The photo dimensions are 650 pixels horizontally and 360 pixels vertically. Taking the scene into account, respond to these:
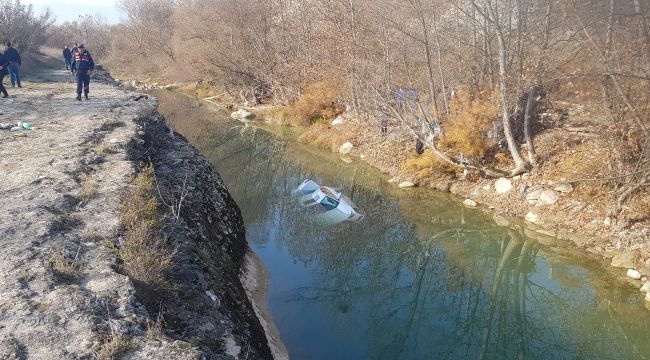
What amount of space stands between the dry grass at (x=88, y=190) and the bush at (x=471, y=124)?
510 inches

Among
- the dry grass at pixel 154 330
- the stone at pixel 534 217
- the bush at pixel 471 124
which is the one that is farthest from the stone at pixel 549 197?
the dry grass at pixel 154 330

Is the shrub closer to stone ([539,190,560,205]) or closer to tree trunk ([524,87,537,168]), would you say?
tree trunk ([524,87,537,168])

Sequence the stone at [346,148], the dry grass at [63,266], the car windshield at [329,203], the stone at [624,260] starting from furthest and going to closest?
the stone at [346,148], the car windshield at [329,203], the stone at [624,260], the dry grass at [63,266]

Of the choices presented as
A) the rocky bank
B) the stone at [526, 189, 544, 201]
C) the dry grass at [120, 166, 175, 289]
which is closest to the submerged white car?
the rocky bank

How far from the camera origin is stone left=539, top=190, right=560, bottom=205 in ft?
50.4

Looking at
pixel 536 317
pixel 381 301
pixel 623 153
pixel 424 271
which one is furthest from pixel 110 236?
pixel 623 153

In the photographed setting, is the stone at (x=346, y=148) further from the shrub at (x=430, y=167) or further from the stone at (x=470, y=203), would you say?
the stone at (x=470, y=203)

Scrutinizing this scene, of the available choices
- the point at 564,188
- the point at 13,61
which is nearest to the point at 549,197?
the point at 564,188

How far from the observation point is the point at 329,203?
655 inches

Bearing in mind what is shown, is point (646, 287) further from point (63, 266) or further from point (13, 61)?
point (13, 61)

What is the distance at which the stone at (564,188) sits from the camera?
15.3 meters

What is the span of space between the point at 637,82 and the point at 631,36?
130 cm

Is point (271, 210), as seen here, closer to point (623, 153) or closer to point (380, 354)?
point (380, 354)

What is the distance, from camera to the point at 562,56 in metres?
15.8
